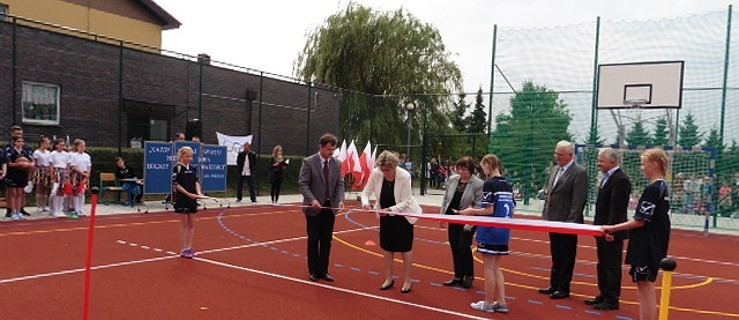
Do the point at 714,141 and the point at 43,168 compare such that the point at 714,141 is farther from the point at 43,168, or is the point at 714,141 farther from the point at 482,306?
the point at 43,168

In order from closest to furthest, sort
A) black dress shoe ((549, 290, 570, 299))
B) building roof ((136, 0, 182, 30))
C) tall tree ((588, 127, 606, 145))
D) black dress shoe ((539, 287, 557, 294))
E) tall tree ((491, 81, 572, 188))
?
black dress shoe ((549, 290, 570, 299)) < black dress shoe ((539, 287, 557, 294)) < tall tree ((588, 127, 606, 145)) < tall tree ((491, 81, 572, 188)) < building roof ((136, 0, 182, 30))

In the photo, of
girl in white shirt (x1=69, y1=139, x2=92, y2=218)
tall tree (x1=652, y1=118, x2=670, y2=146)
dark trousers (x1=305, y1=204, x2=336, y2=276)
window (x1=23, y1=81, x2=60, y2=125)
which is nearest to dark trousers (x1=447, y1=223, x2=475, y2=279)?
dark trousers (x1=305, y1=204, x2=336, y2=276)

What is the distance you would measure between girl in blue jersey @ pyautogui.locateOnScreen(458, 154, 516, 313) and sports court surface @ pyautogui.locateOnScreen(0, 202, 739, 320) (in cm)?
18

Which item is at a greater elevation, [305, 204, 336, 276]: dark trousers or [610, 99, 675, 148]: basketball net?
[610, 99, 675, 148]: basketball net

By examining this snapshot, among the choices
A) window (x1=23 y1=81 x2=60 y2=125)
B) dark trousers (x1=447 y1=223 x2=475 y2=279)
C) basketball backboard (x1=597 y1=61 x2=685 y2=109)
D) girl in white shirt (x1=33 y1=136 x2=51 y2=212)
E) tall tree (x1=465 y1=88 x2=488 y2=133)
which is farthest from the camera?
tall tree (x1=465 y1=88 x2=488 y2=133)

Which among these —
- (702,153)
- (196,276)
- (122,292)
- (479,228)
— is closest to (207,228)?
(196,276)

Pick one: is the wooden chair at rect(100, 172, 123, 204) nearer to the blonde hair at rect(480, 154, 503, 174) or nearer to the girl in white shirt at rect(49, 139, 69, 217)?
the girl in white shirt at rect(49, 139, 69, 217)

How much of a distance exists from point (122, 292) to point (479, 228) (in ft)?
13.2

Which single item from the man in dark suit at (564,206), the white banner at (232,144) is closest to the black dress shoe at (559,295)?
the man in dark suit at (564,206)

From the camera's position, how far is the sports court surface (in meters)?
5.61

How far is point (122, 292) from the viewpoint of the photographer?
6.02 m

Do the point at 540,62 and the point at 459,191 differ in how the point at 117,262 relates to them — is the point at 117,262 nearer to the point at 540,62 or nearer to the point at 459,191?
the point at 459,191

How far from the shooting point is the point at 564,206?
21.8 feet

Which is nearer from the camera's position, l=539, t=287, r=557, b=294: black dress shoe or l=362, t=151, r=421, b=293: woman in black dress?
l=362, t=151, r=421, b=293: woman in black dress
